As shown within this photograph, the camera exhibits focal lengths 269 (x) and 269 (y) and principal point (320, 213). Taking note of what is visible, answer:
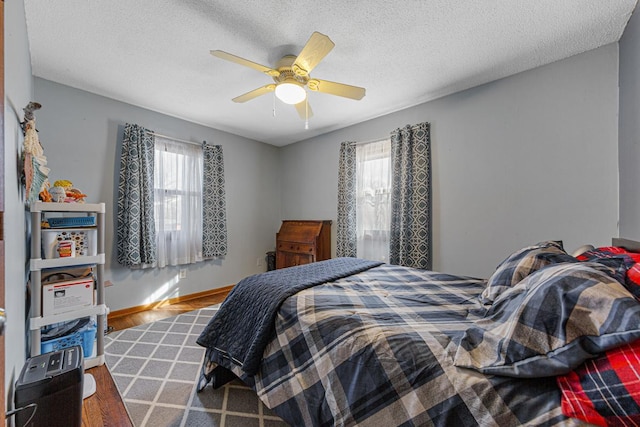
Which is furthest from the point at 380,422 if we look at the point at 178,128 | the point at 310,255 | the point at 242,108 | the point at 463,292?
the point at 178,128

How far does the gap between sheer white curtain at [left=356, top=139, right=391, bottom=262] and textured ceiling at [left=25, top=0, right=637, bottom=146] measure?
0.80 meters

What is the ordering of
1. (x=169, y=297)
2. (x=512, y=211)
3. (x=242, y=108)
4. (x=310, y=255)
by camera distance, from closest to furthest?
(x=512, y=211)
(x=242, y=108)
(x=169, y=297)
(x=310, y=255)

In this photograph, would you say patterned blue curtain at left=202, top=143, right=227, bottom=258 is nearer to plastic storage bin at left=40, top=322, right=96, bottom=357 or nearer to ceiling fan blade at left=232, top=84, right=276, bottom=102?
ceiling fan blade at left=232, top=84, right=276, bottom=102

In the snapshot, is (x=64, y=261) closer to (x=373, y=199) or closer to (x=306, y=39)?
(x=306, y=39)

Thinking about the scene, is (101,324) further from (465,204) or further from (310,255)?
(465,204)

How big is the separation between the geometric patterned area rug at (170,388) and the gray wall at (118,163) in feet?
2.56

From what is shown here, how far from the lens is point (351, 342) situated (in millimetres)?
1125

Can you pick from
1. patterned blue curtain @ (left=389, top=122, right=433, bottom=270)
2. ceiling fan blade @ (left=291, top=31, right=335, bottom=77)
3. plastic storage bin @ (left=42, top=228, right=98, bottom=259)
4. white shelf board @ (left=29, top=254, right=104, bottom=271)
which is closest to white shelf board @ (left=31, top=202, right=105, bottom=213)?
plastic storage bin @ (left=42, top=228, right=98, bottom=259)

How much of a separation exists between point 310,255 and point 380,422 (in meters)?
2.79

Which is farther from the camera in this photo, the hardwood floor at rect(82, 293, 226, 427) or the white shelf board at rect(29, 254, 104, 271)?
the white shelf board at rect(29, 254, 104, 271)

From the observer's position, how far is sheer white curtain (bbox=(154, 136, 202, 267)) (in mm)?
3279

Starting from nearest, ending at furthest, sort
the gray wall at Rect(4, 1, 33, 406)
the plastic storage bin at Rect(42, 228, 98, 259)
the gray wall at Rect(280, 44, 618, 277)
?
the gray wall at Rect(4, 1, 33, 406)
the plastic storage bin at Rect(42, 228, 98, 259)
the gray wall at Rect(280, 44, 618, 277)

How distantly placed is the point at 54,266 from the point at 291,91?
6.68 ft

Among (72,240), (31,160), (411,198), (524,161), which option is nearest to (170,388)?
(72,240)
